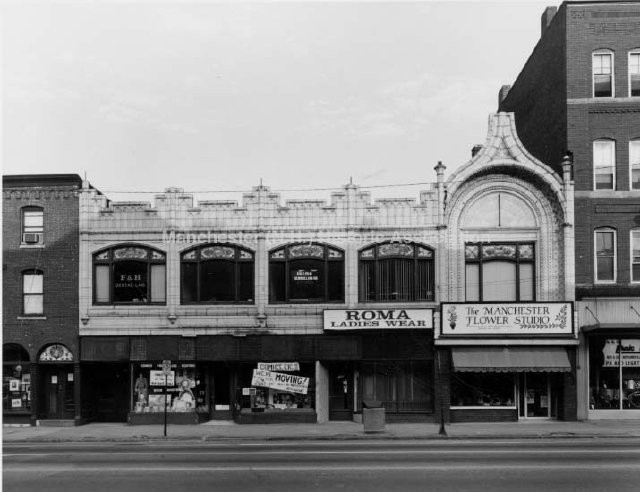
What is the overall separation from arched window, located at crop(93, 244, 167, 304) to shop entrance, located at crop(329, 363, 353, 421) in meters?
7.16

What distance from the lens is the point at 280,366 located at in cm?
2416

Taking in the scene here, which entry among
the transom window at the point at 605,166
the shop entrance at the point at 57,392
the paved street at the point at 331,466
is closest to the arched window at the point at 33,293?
the shop entrance at the point at 57,392

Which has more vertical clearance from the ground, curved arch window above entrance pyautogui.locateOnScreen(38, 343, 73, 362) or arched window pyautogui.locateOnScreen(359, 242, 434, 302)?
arched window pyautogui.locateOnScreen(359, 242, 434, 302)

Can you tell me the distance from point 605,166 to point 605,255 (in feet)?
11.1

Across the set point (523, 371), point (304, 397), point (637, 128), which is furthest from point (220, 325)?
point (637, 128)

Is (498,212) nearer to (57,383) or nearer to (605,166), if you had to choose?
(605,166)

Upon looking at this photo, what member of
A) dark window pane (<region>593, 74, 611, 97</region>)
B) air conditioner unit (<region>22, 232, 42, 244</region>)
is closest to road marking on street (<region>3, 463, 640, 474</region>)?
air conditioner unit (<region>22, 232, 42, 244</region>)

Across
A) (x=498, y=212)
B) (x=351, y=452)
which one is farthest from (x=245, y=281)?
(x=498, y=212)

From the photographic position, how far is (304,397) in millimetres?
24219

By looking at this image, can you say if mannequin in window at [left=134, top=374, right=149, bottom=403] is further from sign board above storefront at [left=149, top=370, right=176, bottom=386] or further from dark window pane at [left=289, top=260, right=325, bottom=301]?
dark window pane at [left=289, top=260, right=325, bottom=301]

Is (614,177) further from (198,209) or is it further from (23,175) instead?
(23,175)

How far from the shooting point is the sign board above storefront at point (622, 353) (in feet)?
78.3

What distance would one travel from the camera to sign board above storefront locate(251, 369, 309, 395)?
78.8 feet

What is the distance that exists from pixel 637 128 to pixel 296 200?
43.4 feet
